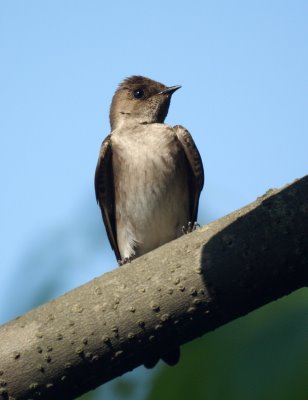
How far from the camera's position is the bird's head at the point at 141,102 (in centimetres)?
689

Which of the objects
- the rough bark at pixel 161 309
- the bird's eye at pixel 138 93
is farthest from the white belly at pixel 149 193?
the rough bark at pixel 161 309

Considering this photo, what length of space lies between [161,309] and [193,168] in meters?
3.41

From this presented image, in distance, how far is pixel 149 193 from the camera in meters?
5.90

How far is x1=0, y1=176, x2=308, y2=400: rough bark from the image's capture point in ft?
8.46

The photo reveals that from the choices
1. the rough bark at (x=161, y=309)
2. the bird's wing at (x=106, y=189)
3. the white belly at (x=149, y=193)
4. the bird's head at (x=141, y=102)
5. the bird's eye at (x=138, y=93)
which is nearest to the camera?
the rough bark at (x=161, y=309)

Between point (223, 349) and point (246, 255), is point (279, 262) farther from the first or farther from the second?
point (223, 349)

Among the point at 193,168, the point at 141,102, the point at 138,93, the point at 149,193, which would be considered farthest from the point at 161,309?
the point at 138,93

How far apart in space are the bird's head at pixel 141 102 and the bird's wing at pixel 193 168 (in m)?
0.76

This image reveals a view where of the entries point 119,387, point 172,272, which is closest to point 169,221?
point 119,387

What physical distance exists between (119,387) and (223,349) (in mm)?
636

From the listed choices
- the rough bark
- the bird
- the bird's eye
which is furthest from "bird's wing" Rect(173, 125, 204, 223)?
the rough bark

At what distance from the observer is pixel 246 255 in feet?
8.52

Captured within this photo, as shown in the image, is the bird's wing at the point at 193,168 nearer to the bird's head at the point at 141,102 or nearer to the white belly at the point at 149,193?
the white belly at the point at 149,193

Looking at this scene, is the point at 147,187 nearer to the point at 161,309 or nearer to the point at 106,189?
the point at 106,189
